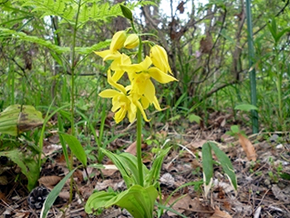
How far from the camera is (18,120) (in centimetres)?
143

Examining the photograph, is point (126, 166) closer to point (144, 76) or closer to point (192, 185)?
→ point (144, 76)

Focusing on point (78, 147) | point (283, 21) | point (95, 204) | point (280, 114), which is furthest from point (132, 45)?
point (283, 21)

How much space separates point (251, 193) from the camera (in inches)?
60.2

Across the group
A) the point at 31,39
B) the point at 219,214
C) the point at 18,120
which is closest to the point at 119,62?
the point at 31,39

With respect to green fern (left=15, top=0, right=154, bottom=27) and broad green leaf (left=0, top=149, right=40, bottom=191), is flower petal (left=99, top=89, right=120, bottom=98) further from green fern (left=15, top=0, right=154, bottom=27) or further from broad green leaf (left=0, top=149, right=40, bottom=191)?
broad green leaf (left=0, top=149, right=40, bottom=191)

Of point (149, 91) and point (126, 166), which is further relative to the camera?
point (126, 166)

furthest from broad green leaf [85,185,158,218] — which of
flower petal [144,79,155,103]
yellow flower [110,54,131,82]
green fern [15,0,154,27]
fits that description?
green fern [15,0,154,27]

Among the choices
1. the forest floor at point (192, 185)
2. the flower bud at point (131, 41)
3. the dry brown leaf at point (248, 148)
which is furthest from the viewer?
the dry brown leaf at point (248, 148)

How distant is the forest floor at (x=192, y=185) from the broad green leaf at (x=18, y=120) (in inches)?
10.8

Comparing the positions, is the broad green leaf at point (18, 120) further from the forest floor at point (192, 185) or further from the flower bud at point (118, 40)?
the flower bud at point (118, 40)

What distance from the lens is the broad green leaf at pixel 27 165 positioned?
1.40m

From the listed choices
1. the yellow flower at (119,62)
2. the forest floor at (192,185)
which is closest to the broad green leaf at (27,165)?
the forest floor at (192,185)

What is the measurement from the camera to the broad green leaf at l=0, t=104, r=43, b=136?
4.63ft

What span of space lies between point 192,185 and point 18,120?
3.46 feet
